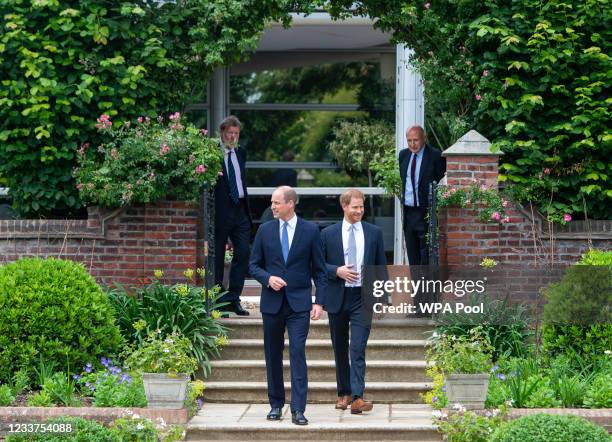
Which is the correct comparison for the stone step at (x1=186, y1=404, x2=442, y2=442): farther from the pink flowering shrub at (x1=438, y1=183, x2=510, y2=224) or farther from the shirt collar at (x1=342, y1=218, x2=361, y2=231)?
the pink flowering shrub at (x1=438, y1=183, x2=510, y2=224)

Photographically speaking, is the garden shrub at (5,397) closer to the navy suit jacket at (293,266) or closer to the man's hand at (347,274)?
the navy suit jacket at (293,266)

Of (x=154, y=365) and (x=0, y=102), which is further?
(x=0, y=102)

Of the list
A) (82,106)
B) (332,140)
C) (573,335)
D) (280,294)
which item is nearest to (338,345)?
(280,294)

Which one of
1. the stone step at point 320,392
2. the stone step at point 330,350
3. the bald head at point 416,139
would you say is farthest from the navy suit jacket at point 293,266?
the bald head at point 416,139

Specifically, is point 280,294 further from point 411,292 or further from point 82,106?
point 82,106

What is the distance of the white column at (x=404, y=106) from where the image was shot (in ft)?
45.2

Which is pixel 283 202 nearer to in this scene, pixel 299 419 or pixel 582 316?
pixel 299 419

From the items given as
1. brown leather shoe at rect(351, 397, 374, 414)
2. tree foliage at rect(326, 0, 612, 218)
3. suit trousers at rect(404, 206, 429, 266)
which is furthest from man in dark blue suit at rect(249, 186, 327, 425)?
tree foliage at rect(326, 0, 612, 218)

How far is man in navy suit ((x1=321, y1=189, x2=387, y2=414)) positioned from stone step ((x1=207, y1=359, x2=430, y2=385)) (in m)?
0.86

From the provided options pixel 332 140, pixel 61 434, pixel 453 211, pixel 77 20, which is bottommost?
pixel 61 434

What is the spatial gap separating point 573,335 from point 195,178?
13.1 ft

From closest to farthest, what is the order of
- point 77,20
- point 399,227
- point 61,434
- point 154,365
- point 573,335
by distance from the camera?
point 61,434, point 154,365, point 573,335, point 77,20, point 399,227

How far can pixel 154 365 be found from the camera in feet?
29.0

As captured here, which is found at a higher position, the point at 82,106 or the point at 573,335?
the point at 82,106
